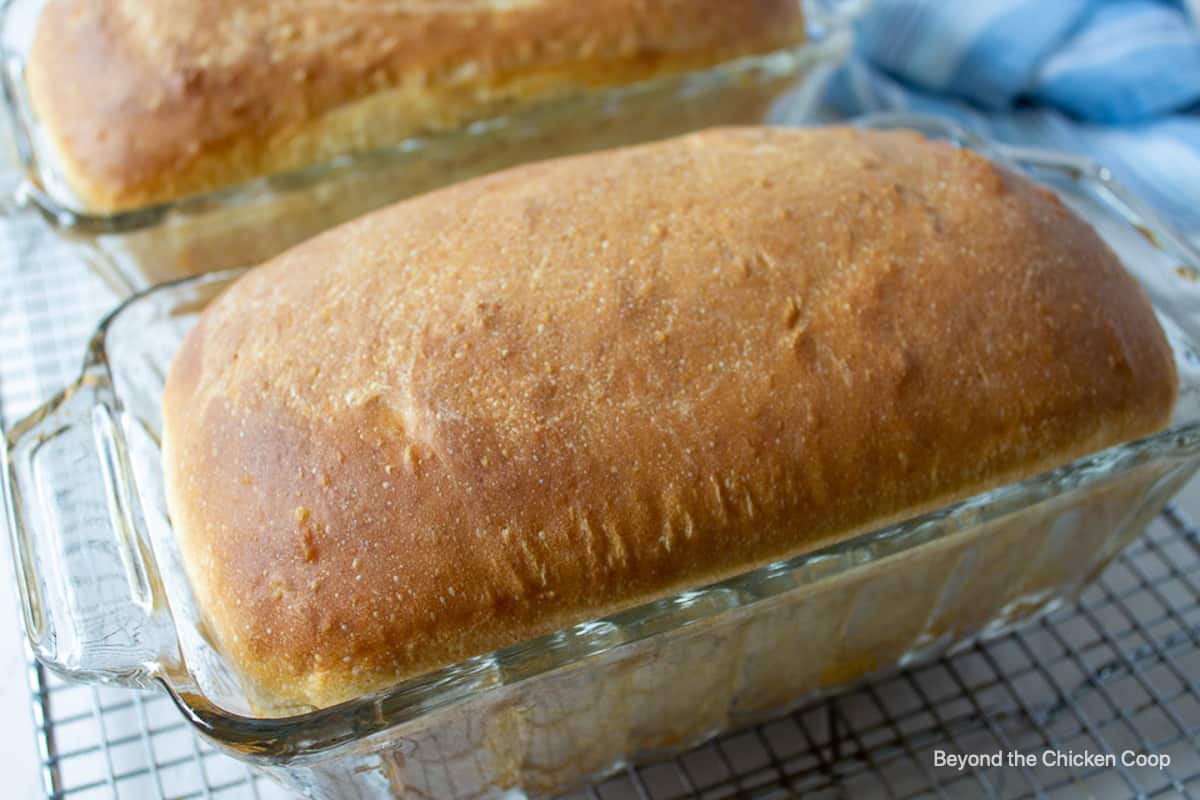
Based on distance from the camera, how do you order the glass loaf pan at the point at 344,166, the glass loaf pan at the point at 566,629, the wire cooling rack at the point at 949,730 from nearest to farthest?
the glass loaf pan at the point at 566,629 → the wire cooling rack at the point at 949,730 → the glass loaf pan at the point at 344,166

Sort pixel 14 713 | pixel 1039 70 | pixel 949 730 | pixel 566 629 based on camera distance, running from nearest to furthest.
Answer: pixel 566 629 → pixel 949 730 → pixel 14 713 → pixel 1039 70

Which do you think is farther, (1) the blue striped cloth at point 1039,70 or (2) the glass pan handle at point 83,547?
(1) the blue striped cloth at point 1039,70

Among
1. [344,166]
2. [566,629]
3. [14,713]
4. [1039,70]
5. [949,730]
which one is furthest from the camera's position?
[1039,70]

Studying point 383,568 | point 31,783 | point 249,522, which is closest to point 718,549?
point 383,568

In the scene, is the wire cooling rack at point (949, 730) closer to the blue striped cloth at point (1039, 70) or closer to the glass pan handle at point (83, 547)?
the glass pan handle at point (83, 547)

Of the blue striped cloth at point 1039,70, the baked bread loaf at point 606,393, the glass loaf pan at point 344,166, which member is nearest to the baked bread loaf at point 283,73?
the glass loaf pan at point 344,166

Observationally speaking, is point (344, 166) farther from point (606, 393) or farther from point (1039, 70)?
point (1039, 70)

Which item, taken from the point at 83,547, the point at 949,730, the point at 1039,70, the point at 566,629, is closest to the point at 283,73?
the point at 83,547
